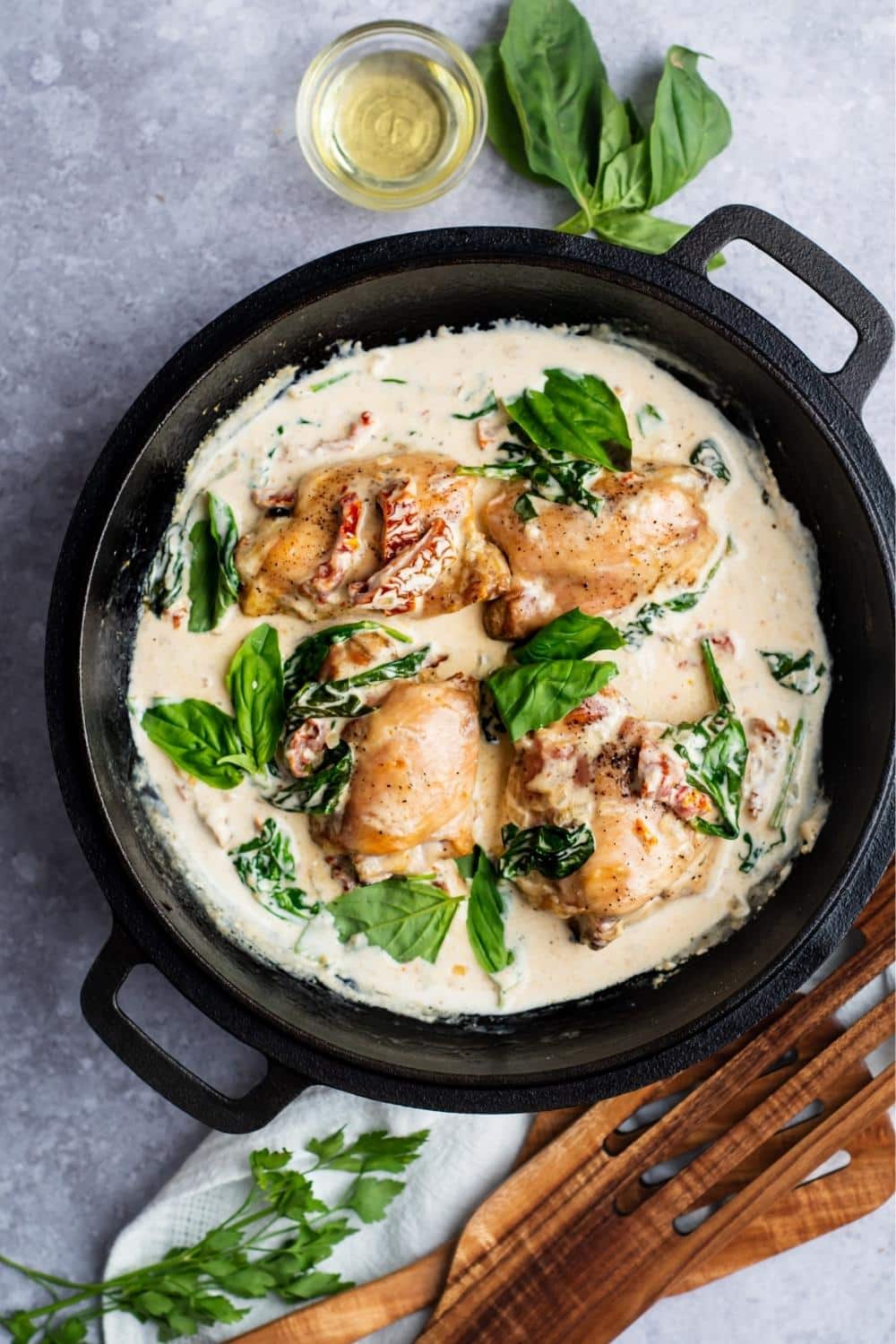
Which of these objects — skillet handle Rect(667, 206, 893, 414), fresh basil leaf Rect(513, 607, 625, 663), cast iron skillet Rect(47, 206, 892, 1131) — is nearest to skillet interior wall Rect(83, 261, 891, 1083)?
cast iron skillet Rect(47, 206, 892, 1131)

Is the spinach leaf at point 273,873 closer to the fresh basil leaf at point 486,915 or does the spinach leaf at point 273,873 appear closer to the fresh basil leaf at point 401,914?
the fresh basil leaf at point 401,914

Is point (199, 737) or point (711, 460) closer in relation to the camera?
point (199, 737)

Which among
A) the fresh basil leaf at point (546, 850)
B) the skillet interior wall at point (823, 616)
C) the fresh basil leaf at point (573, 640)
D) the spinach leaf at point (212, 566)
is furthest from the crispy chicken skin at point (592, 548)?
the spinach leaf at point (212, 566)

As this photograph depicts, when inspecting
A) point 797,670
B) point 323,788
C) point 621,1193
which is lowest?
point 621,1193

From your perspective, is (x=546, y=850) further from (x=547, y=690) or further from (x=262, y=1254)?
(x=262, y=1254)

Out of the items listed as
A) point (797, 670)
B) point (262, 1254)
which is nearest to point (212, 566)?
point (797, 670)

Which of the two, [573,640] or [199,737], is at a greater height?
[199,737]
